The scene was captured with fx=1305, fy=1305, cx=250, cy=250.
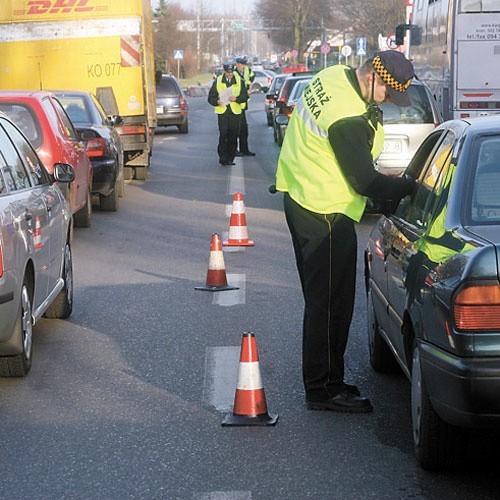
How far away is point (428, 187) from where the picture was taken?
20.5 feet

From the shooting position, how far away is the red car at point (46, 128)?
43.2ft

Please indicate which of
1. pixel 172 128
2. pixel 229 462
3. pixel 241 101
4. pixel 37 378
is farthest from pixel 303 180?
pixel 172 128

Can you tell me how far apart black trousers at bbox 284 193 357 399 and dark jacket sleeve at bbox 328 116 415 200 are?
0.26 metres

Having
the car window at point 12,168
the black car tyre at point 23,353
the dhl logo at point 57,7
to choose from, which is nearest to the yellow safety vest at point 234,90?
the dhl logo at point 57,7

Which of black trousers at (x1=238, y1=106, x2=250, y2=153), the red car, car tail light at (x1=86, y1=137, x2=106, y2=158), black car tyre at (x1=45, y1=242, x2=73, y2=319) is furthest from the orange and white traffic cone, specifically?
black trousers at (x1=238, y1=106, x2=250, y2=153)

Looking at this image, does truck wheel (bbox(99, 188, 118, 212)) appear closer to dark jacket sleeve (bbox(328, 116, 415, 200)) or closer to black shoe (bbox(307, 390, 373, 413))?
black shoe (bbox(307, 390, 373, 413))

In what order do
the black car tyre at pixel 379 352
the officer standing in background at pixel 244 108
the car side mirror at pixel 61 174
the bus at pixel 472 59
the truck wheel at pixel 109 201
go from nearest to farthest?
the black car tyre at pixel 379 352 → the car side mirror at pixel 61 174 → the truck wheel at pixel 109 201 → the bus at pixel 472 59 → the officer standing in background at pixel 244 108

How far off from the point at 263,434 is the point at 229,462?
1.67 feet

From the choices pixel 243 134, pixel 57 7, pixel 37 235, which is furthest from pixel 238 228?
pixel 243 134

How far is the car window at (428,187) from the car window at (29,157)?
9.90 feet

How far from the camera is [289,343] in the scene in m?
8.41

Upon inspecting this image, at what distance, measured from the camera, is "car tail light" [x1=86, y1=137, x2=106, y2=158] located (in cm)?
1620

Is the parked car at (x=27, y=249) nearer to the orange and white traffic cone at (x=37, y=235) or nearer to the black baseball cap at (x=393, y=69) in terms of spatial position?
the orange and white traffic cone at (x=37, y=235)

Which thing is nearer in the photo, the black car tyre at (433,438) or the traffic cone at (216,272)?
the black car tyre at (433,438)
